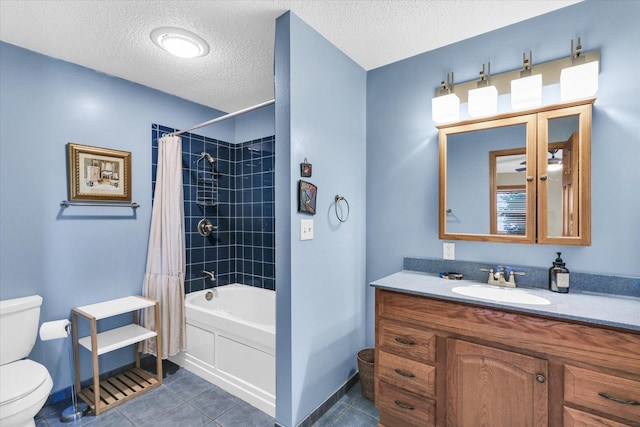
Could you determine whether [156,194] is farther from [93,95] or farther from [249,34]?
[249,34]

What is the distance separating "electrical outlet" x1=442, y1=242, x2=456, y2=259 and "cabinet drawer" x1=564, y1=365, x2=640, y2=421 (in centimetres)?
88

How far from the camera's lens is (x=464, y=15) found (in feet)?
5.83

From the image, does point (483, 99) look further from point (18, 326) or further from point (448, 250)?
point (18, 326)

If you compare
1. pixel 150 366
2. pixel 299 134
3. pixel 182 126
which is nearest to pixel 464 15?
pixel 299 134

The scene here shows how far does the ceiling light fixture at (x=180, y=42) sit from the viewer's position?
6.15ft

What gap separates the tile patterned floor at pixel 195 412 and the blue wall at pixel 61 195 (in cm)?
49

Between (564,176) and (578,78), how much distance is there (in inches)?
20.5

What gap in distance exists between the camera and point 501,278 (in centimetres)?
184

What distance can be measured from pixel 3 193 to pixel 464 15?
3.07 metres

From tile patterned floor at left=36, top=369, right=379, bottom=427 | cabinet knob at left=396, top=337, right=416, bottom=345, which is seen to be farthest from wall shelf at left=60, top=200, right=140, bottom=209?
cabinet knob at left=396, top=337, right=416, bottom=345

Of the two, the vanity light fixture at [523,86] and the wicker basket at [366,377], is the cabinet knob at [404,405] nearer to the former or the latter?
the wicker basket at [366,377]

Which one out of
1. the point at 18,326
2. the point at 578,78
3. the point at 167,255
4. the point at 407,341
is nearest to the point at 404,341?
the point at 407,341

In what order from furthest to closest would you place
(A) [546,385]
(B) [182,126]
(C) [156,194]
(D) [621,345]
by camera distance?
(B) [182,126] → (C) [156,194] → (A) [546,385] → (D) [621,345]

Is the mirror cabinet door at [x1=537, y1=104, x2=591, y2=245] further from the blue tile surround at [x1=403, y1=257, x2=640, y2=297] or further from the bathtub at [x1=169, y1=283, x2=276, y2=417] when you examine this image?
the bathtub at [x1=169, y1=283, x2=276, y2=417]
